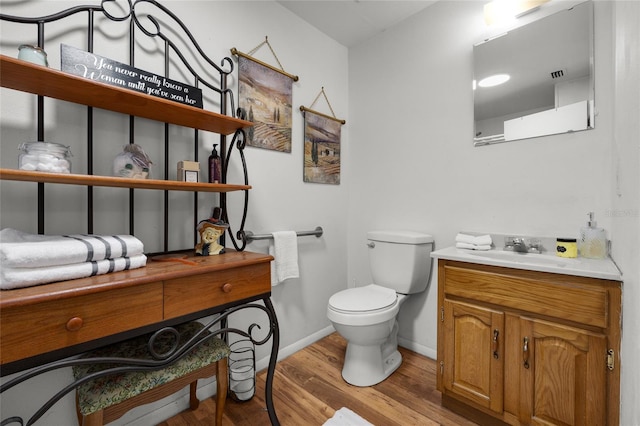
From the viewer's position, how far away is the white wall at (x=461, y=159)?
1.00m

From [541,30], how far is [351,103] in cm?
133

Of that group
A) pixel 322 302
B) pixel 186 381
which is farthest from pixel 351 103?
pixel 186 381

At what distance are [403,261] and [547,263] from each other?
0.79 m

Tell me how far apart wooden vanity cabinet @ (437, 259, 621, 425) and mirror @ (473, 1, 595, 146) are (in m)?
0.89

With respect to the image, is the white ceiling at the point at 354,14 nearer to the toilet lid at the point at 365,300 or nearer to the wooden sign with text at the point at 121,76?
the wooden sign with text at the point at 121,76

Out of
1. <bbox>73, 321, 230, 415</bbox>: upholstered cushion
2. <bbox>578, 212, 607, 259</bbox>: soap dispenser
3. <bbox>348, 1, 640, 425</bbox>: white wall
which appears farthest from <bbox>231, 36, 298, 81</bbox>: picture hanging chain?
<bbox>578, 212, 607, 259</bbox>: soap dispenser

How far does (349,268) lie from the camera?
2.48 meters

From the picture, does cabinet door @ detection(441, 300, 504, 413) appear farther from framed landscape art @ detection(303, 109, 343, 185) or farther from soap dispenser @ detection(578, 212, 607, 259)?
framed landscape art @ detection(303, 109, 343, 185)

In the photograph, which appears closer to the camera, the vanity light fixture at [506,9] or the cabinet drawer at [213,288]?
the cabinet drawer at [213,288]

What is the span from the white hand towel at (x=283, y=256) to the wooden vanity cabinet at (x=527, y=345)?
896mm

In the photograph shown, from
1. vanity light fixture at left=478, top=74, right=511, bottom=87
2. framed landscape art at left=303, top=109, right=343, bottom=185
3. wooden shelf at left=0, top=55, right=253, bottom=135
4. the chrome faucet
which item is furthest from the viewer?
framed landscape art at left=303, top=109, right=343, bottom=185

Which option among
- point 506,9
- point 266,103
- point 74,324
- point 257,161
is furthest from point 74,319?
point 506,9

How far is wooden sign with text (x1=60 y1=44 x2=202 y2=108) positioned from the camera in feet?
3.09

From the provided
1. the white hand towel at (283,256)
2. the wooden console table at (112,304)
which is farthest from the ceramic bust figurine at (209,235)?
the white hand towel at (283,256)
